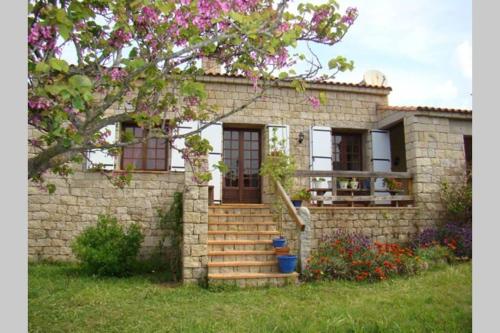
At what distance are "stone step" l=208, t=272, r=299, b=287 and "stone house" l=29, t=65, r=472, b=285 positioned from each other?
2cm

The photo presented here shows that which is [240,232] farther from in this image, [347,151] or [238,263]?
[347,151]

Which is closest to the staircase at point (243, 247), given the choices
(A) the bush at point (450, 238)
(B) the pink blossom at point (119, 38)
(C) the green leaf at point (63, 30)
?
(A) the bush at point (450, 238)

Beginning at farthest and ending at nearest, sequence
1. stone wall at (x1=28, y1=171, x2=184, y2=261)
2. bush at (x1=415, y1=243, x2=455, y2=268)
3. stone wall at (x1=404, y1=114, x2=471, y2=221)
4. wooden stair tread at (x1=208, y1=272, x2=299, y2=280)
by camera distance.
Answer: stone wall at (x1=404, y1=114, x2=471, y2=221) < stone wall at (x1=28, y1=171, x2=184, y2=261) < bush at (x1=415, y1=243, x2=455, y2=268) < wooden stair tread at (x1=208, y1=272, x2=299, y2=280)

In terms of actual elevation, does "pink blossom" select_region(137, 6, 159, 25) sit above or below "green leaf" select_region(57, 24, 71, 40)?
above

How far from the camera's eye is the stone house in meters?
6.83

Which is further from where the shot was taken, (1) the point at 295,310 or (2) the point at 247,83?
(2) the point at 247,83

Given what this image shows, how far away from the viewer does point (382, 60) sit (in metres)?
10.5

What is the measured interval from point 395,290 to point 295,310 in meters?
1.93

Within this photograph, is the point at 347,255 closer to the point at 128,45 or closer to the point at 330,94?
the point at 330,94

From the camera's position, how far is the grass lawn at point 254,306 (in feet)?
13.5

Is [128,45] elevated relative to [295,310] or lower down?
elevated

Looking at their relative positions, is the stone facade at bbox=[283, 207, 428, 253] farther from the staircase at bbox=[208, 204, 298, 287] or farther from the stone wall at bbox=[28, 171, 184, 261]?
the stone wall at bbox=[28, 171, 184, 261]

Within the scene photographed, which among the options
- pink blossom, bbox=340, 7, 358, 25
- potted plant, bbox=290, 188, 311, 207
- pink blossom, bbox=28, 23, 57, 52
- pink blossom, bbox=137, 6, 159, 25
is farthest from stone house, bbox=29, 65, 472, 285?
pink blossom, bbox=28, 23, 57, 52

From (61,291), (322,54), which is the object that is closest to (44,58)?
(322,54)
